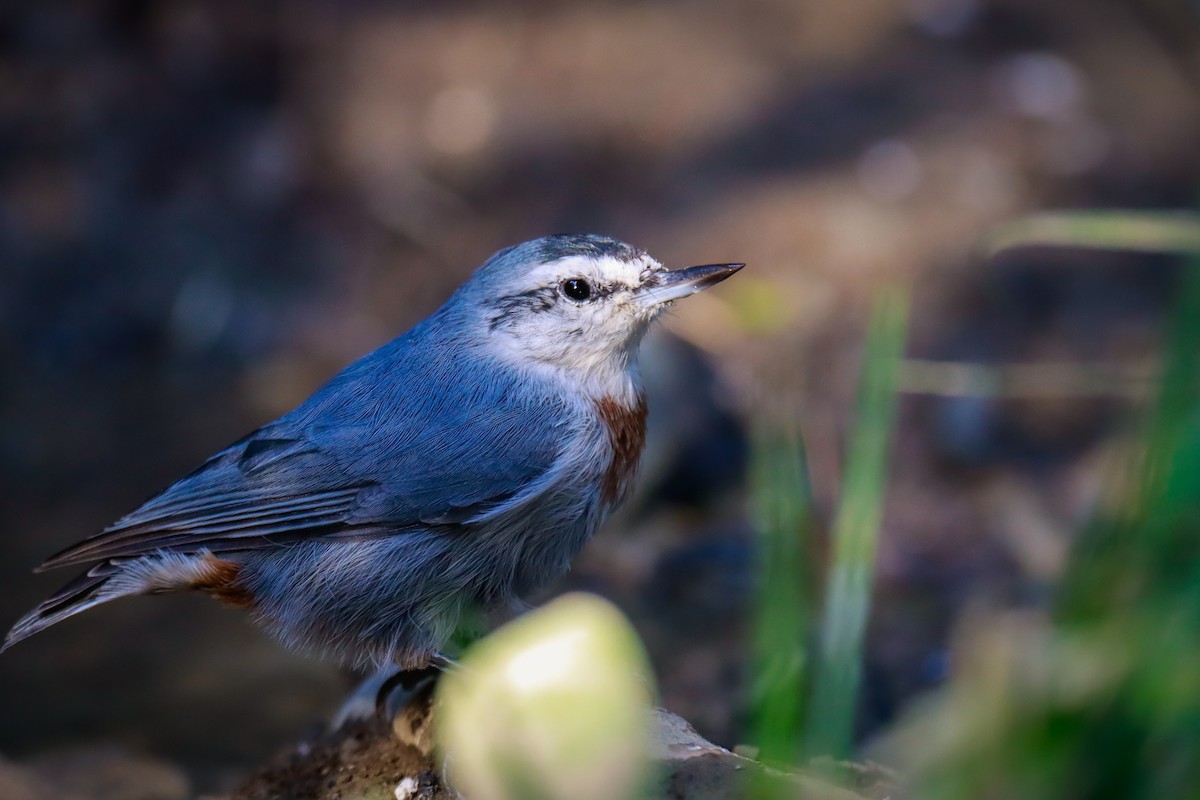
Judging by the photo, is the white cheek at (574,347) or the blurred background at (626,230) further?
the blurred background at (626,230)

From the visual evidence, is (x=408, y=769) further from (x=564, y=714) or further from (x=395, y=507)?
(x=564, y=714)

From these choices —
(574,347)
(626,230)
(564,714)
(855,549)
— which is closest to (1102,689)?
(855,549)

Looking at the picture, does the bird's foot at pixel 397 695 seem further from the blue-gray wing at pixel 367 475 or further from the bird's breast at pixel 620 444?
the bird's breast at pixel 620 444

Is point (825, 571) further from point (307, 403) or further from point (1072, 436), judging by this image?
point (307, 403)

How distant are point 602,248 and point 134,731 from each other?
8.30 feet

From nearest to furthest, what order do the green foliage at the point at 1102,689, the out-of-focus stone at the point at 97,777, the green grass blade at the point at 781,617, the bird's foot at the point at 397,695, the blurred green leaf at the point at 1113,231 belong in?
the green foliage at the point at 1102,689
the green grass blade at the point at 781,617
the bird's foot at the point at 397,695
the blurred green leaf at the point at 1113,231
the out-of-focus stone at the point at 97,777

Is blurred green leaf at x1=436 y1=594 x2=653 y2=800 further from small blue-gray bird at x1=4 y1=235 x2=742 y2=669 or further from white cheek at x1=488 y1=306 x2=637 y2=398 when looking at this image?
white cheek at x1=488 y1=306 x2=637 y2=398

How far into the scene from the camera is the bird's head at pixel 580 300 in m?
3.64

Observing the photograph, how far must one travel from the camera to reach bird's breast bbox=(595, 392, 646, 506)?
355cm

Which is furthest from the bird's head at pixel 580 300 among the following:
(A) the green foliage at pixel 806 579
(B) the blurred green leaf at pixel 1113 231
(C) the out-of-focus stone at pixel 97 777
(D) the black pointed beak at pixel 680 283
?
(C) the out-of-focus stone at pixel 97 777

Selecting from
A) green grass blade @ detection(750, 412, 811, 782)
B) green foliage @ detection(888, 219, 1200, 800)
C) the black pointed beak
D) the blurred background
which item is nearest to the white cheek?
the black pointed beak

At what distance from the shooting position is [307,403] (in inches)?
143

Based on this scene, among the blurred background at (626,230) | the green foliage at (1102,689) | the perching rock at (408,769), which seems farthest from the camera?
the blurred background at (626,230)

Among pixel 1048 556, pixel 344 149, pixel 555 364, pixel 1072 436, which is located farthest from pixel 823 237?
pixel 555 364
